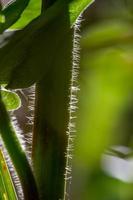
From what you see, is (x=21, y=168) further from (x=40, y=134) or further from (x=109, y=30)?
(x=109, y=30)

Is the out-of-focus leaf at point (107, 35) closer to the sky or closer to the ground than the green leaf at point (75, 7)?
closer to the ground

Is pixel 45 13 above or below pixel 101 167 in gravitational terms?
above

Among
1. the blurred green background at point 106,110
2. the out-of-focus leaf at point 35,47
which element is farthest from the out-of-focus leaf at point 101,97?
the out-of-focus leaf at point 35,47

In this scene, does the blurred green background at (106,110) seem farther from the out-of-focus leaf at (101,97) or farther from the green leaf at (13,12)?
the green leaf at (13,12)

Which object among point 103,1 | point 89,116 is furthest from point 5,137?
point 103,1

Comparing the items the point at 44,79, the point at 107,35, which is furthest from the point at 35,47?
the point at 107,35

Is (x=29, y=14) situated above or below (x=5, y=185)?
above

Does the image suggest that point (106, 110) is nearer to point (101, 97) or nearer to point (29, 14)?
point (101, 97)
